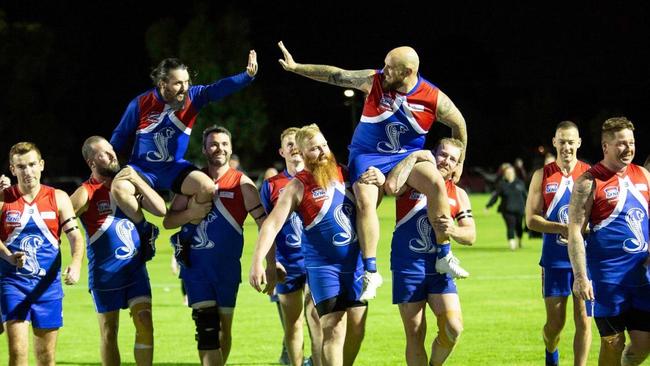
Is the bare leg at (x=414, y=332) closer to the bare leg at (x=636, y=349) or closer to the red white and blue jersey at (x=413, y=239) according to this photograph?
the red white and blue jersey at (x=413, y=239)

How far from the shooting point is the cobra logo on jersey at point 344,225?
9.62 meters

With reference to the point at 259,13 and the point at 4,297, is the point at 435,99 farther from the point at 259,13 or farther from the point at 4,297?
the point at 259,13

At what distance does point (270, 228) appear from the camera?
934cm

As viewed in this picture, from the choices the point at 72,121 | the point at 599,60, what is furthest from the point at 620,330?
the point at 599,60

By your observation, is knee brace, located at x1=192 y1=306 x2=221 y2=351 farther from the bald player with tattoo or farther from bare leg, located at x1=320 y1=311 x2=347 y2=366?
the bald player with tattoo

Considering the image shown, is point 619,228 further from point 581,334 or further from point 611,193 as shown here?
point 581,334

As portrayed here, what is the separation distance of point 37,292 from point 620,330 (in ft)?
17.0

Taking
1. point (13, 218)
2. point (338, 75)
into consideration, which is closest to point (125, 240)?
point (13, 218)

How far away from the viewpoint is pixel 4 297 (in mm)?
9992

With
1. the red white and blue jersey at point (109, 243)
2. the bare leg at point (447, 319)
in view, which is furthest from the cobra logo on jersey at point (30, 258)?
the bare leg at point (447, 319)

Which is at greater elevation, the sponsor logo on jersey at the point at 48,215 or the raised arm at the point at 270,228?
the sponsor logo on jersey at the point at 48,215

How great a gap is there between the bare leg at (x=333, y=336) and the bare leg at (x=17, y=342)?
8.89 feet

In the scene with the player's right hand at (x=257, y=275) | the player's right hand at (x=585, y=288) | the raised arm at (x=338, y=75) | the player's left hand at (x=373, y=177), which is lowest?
the player's right hand at (x=585, y=288)

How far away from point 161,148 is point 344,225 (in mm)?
2053
